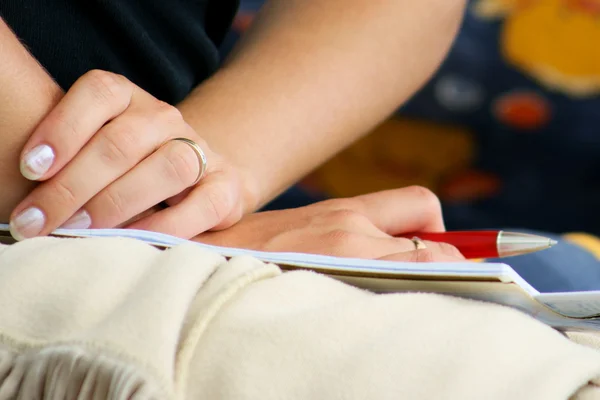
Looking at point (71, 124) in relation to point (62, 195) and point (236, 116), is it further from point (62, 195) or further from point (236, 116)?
point (236, 116)

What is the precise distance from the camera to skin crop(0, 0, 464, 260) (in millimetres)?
500

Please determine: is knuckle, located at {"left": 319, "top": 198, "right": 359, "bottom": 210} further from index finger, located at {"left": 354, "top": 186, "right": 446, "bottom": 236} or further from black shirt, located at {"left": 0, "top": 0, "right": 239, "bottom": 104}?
black shirt, located at {"left": 0, "top": 0, "right": 239, "bottom": 104}

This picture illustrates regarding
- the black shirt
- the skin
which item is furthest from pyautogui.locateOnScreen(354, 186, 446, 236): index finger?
the black shirt

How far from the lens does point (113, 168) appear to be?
0.51 m

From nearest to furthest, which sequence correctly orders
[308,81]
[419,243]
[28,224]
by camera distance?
[28,224] → [419,243] → [308,81]

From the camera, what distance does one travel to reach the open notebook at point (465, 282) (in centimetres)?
39

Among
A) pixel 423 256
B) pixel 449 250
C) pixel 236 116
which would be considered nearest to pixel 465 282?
pixel 423 256

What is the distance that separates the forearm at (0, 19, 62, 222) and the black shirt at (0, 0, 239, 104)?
68 millimetres

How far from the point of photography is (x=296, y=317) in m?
0.34

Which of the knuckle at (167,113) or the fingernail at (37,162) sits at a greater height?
the fingernail at (37,162)

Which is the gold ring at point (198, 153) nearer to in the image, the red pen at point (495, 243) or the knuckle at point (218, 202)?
the knuckle at point (218, 202)

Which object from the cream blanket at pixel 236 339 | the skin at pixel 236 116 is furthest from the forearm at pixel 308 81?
the cream blanket at pixel 236 339

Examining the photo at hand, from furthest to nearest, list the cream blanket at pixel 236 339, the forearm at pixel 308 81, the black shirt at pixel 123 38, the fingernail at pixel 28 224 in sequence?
1. the forearm at pixel 308 81
2. the black shirt at pixel 123 38
3. the fingernail at pixel 28 224
4. the cream blanket at pixel 236 339

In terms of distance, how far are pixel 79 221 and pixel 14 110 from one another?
0.08m
